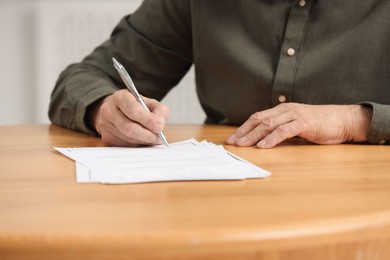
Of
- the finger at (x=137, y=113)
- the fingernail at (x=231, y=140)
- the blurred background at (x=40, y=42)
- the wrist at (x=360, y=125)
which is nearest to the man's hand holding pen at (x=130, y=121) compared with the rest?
the finger at (x=137, y=113)

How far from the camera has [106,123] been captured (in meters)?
0.99

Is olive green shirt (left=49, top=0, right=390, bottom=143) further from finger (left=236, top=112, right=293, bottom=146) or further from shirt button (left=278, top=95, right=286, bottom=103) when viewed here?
finger (left=236, top=112, right=293, bottom=146)

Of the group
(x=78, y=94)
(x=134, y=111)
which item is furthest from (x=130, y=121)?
(x=78, y=94)

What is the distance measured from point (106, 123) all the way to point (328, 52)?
47 centimetres

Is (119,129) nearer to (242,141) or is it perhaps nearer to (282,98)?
(242,141)

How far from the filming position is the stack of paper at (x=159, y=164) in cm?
68

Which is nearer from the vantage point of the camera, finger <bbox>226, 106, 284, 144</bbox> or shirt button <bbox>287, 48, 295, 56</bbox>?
finger <bbox>226, 106, 284, 144</bbox>

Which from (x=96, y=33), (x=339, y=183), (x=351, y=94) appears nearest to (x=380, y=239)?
(x=339, y=183)

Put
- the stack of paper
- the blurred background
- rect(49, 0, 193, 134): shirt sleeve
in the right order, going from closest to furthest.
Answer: the stack of paper
rect(49, 0, 193, 134): shirt sleeve
the blurred background

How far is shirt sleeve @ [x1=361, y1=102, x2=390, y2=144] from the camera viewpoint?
3.28 feet

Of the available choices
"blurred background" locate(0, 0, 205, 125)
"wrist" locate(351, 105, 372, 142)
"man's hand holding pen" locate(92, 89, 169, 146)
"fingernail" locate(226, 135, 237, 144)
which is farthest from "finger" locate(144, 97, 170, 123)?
"blurred background" locate(0, 0, 205, 125)

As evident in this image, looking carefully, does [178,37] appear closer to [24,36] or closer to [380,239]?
[380,239]

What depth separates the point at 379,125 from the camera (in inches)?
39.3

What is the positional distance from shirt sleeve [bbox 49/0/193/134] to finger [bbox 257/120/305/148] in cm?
50
